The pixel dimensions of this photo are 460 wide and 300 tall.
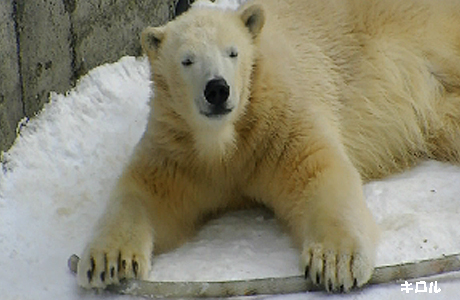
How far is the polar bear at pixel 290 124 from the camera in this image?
3156 millimetres

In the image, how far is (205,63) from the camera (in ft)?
10.7

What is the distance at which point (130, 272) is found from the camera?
3.05m

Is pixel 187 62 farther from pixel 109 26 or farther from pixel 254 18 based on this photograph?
pixel 109 26

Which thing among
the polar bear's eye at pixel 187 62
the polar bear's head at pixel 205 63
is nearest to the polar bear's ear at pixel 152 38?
the polar bear's head at pixel 205 63

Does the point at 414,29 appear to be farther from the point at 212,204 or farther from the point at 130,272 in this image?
the point at 130,272

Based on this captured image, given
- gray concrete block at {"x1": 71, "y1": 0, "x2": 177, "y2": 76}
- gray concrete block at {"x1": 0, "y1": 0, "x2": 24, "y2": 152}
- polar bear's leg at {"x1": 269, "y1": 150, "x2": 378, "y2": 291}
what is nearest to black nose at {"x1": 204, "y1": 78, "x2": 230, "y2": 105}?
polar bear's leg at {"x1": 269, "y1": 150, "x2": 378, "y2": 291}

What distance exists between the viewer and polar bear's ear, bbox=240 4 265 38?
3576 millimetres

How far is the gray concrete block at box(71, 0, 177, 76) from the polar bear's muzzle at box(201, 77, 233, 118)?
1.78 meters

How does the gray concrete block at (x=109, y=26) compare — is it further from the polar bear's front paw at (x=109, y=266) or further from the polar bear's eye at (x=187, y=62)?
the polar bear's front paw at (x=109, y=266)

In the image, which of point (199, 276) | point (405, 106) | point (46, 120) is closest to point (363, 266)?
point (199, 276)

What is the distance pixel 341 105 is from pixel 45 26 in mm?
1724

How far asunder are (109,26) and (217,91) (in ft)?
6.91

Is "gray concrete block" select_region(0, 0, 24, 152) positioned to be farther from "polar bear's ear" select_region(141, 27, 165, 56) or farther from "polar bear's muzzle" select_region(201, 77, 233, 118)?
"polar bear's muzzle" select_region(201, 77, 233, 118)

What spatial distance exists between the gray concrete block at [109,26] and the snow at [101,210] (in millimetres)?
133
